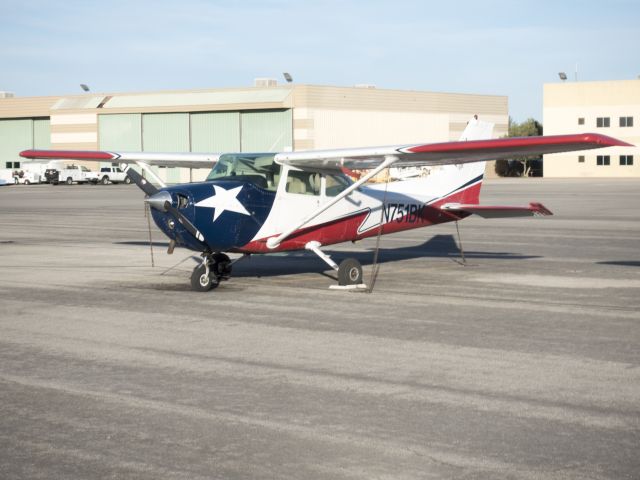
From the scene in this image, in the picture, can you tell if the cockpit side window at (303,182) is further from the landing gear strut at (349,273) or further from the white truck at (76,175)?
the white truck at (76,175)

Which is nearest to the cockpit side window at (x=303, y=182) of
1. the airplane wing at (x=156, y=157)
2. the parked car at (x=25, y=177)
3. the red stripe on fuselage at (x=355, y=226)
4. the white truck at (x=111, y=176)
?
the red stripe on fuselage at (x=355, y=226)

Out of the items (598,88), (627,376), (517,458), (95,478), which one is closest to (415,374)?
(627,376)

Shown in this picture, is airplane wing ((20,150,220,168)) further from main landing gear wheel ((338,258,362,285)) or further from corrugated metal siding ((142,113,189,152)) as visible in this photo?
corrugated metal siding ((142,113,189,152))

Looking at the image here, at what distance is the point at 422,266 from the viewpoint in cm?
1764

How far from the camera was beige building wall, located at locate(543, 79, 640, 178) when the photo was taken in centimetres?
9433

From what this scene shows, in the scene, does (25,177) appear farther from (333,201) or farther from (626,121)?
(333,201)

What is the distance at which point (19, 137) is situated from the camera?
9769 centimetres

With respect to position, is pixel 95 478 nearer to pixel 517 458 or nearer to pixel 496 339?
pixel 517 458

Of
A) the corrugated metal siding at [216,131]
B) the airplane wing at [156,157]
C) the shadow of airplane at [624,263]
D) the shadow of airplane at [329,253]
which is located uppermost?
the corrugated metal siding at [216,131]

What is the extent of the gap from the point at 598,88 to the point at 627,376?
305 ft

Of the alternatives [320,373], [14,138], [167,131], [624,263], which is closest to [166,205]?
[320,373]

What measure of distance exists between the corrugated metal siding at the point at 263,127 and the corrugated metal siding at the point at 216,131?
729mm

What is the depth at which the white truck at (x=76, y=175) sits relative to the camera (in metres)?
79.8

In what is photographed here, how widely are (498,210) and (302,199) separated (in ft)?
12.4
